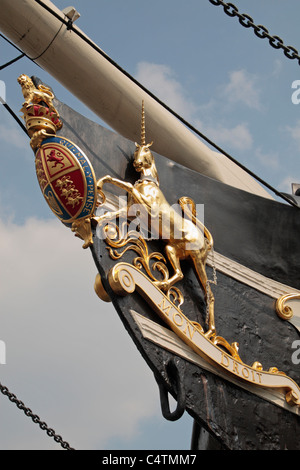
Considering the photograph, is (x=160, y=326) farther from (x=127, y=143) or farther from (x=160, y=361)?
(x=127, y=143)

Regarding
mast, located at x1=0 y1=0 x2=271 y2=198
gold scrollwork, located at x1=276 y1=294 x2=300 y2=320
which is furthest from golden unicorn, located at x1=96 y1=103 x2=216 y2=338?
mast, located at x1=0 y1=0 x2=271 y2=198

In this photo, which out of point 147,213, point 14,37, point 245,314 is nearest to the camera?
point 147,213

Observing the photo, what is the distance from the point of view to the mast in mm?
6238

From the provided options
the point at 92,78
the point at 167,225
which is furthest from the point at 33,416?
the point at 92,78

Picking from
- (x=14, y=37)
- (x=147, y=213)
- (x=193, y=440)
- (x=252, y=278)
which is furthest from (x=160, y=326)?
(x=14, y=37)

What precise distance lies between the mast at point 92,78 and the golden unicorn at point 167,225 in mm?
1229

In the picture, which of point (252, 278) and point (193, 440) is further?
point (193, 440)

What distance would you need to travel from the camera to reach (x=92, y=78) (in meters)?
6.44

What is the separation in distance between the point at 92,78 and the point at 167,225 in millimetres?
1812

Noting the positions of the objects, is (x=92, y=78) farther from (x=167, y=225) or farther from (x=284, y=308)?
(x=284, y=308)

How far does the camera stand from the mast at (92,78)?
6.24 meters

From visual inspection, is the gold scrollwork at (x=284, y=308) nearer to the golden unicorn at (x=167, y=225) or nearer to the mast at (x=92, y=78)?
the golden unicorn at (x=167, y=225)

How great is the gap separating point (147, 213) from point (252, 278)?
1009 millimetres
